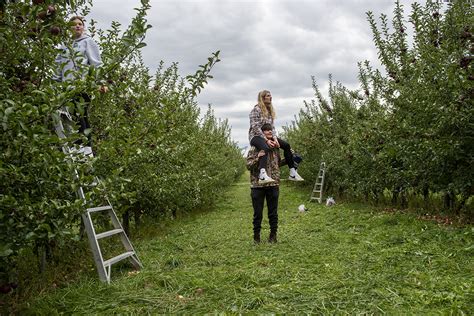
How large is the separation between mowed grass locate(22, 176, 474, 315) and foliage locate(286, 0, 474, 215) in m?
0.90

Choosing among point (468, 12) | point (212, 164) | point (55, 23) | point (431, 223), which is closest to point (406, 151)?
point (431, 223)

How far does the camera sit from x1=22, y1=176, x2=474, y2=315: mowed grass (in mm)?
3203

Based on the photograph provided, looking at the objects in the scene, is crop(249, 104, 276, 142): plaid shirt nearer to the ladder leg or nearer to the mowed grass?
the mowed grass

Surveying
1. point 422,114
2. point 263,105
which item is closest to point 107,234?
point 263,105

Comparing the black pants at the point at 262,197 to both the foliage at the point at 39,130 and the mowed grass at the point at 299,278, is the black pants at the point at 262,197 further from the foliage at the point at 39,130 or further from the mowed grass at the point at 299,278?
→ the foliage at the point at 39,130

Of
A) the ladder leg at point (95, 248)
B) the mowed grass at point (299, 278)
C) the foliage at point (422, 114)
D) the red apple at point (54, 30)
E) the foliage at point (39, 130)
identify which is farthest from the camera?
the foliage at point (422, 114)

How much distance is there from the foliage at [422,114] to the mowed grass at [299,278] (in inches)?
35.3

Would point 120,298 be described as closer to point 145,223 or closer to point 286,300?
point 286,300

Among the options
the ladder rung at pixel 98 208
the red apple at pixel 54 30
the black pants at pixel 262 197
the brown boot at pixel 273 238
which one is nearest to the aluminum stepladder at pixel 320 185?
the brown boot at pixel 273 238

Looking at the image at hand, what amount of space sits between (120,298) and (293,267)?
1858 mm

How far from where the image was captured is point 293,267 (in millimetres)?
4414

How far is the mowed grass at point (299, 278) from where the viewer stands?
10.5ft

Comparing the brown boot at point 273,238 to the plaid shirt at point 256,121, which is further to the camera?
the brown boot at point 273,238

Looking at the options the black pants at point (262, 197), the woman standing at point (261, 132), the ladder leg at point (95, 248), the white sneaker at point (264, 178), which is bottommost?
the ladder leg at point (95, 248)
